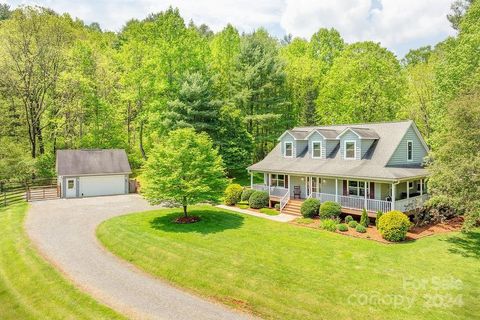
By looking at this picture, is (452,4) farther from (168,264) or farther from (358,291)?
(168,264)

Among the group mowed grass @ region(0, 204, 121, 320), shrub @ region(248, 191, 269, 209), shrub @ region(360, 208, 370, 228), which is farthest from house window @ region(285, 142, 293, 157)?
mowed grass @ region(0, 204, 121, 320)

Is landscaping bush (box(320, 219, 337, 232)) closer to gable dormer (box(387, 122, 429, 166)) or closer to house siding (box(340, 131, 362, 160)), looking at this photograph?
gable dormer (box(387, 122, 429, 166))

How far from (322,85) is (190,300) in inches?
1471

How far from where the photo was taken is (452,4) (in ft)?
103

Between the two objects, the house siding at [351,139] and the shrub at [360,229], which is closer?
the shrub at [360,229]

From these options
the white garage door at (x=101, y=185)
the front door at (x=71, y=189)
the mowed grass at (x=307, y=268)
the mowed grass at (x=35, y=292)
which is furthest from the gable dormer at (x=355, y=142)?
the front door at (x=71, y=189)

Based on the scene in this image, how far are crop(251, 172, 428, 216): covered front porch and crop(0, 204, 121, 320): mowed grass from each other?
53.1ft

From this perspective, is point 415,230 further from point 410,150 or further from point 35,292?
point 35,292

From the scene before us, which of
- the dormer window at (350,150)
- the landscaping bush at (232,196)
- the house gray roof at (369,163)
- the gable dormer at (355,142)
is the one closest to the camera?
the house gray roof at (369,163)

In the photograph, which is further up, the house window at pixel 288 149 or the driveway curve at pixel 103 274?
the house window at pixel 288 149

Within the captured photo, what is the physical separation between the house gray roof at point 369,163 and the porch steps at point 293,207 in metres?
2.46

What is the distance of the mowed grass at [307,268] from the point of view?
1148 cm

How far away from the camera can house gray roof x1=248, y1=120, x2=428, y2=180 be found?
21.7 meters

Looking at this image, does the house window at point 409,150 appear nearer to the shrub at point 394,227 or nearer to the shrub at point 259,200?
the shrub at point 394,227
